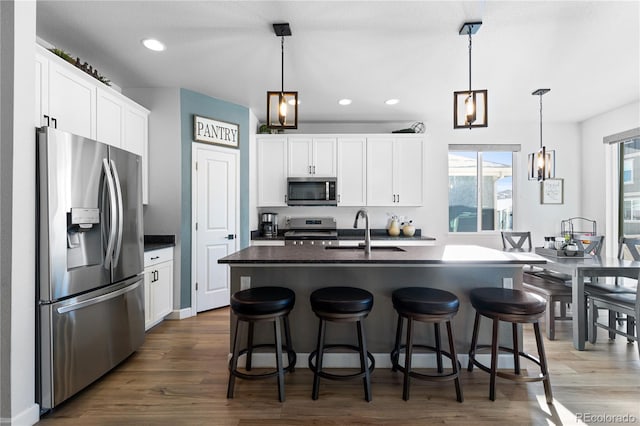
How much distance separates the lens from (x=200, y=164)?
376 cm

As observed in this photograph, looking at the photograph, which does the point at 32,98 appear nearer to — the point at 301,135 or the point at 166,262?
the point at 166,262

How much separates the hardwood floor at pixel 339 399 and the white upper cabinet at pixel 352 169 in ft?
8.80

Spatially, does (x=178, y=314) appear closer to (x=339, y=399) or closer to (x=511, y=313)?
(x=339, y=399)

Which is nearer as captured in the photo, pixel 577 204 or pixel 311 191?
pixel 311 191

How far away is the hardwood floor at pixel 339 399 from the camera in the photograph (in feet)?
6.05

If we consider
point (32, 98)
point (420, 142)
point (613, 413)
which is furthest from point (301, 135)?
point (613, 413)

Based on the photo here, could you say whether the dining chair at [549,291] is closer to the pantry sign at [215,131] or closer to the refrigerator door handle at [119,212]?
the refrigerator door handle at [119,212]

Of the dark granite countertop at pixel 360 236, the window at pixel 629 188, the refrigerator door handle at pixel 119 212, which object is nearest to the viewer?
the refrigerator door handle at pixel 119 212

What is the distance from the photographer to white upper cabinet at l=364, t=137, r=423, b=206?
4.58 m

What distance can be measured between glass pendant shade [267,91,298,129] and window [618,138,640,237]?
4.68 meters

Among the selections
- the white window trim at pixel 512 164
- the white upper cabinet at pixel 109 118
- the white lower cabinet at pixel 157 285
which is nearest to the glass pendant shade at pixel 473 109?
the white window trim at pixel 512 164

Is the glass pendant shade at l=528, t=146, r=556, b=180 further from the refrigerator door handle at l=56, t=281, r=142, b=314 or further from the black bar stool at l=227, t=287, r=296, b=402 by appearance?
the refrigerator door handle at l=56, t=281, r=142, b=314

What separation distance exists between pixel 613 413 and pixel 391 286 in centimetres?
149

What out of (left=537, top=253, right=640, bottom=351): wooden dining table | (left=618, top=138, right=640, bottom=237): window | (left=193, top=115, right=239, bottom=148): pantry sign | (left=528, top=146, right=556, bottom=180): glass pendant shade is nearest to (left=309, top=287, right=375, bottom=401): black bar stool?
(left=537, top=253, right=640, bottom=351): wooden dining table
